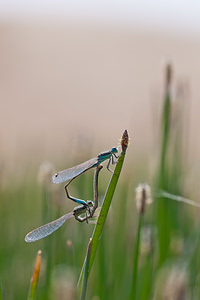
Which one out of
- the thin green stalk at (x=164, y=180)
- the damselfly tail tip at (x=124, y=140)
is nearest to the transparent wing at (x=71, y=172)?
the damselfly tail tip at (x=124, y=140)

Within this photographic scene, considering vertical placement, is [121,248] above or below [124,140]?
below

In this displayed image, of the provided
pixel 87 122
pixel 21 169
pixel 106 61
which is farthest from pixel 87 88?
pixel 21 169

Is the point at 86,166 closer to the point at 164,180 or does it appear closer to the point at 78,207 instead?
the point at 78,207

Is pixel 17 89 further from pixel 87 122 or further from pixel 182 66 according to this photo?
pixel 182 66

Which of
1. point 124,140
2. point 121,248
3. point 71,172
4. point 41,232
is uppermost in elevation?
point 124,140

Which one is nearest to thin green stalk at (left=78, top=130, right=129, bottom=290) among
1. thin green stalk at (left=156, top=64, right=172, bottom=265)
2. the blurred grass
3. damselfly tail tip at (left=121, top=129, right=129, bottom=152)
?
damselfly tail tip at (left=121, top=129, right=129, bottom=152)

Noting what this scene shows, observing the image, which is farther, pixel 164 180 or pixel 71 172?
pixel 164 180

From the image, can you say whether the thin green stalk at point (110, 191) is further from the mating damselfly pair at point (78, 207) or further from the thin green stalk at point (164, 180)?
the thin green stalk at point (164, 180)

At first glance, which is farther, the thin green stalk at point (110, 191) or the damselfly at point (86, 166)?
the damselfly at point (86, 166)

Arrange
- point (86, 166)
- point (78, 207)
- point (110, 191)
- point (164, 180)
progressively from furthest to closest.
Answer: point (164, 180) → point (86, 166) → point (78, 207) → point (110, 191)

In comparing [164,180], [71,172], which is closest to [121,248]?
[164,180]

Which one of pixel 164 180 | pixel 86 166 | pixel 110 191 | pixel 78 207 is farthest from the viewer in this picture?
pixel 164 180

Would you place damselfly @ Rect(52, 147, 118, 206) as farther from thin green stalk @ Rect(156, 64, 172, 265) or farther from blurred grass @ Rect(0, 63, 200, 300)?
thin green stalk @ Rect(156, 64, 172, 265)
